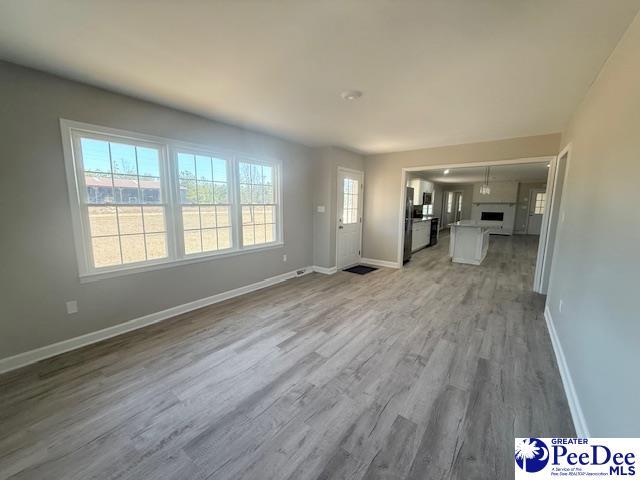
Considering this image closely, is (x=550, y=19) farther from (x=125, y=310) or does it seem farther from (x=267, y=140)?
(x=125, y=310)

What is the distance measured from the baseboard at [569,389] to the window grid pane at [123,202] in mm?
4097

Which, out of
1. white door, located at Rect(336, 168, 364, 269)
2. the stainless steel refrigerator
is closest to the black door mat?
white door, located at Rect(336, 168, 364, 269)

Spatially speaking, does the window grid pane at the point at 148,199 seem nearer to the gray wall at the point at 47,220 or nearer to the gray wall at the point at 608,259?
the gray wall at the point at 47,220

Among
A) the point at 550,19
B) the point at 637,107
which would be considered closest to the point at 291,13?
the point at 550,19

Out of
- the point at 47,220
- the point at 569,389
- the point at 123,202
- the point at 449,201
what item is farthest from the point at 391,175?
the point at 449,201

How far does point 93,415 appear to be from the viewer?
1764 mm

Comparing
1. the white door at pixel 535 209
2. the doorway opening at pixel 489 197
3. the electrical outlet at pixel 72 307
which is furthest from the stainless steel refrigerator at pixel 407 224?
the white door at pixel 535 209

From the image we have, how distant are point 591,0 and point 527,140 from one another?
11.0 feet

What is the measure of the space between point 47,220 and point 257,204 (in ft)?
8.11

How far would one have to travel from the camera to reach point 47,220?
2352 millimetres

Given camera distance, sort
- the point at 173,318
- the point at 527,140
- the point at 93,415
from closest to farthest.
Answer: the point at 93,415, the point at 173,318, the point at 527,140

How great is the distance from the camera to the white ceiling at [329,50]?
1513 mm

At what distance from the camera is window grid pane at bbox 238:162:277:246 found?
4.08 metres

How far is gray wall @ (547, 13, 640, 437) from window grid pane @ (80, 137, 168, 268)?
4.02 meters
